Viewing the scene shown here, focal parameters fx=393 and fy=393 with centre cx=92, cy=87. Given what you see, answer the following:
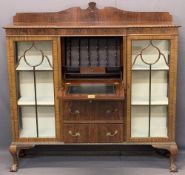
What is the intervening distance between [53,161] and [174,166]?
810 mm

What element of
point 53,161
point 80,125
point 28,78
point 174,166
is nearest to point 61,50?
point 28,78

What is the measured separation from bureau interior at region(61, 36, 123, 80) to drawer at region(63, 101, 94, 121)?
232 mm

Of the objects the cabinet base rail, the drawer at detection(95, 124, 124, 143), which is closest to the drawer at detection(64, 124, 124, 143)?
the drawer at detection(95, 124, 124, 143)

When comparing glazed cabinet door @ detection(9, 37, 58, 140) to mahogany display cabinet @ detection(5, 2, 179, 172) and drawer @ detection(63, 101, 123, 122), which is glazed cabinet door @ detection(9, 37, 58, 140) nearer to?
mahogany display cabinet @ detection(5, 2, 179, 172)

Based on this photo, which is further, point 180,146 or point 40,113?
point 180,146

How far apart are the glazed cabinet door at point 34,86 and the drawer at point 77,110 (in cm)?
11

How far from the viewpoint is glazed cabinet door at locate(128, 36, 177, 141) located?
2.36 meters

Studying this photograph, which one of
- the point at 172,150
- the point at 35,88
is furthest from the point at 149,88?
the point at 35,88

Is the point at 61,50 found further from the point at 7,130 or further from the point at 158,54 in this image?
the point at 7,130

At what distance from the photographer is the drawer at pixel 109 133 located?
2.40 metres

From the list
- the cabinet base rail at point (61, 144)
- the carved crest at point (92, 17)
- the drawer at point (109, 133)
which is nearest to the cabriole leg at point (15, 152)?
the cabinet base rail at point (61, 144)

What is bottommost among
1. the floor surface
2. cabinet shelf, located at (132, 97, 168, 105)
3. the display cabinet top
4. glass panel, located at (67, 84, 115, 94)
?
the floor surface

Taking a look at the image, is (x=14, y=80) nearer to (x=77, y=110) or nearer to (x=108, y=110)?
(x=77, y=110)

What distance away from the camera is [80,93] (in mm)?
2330
